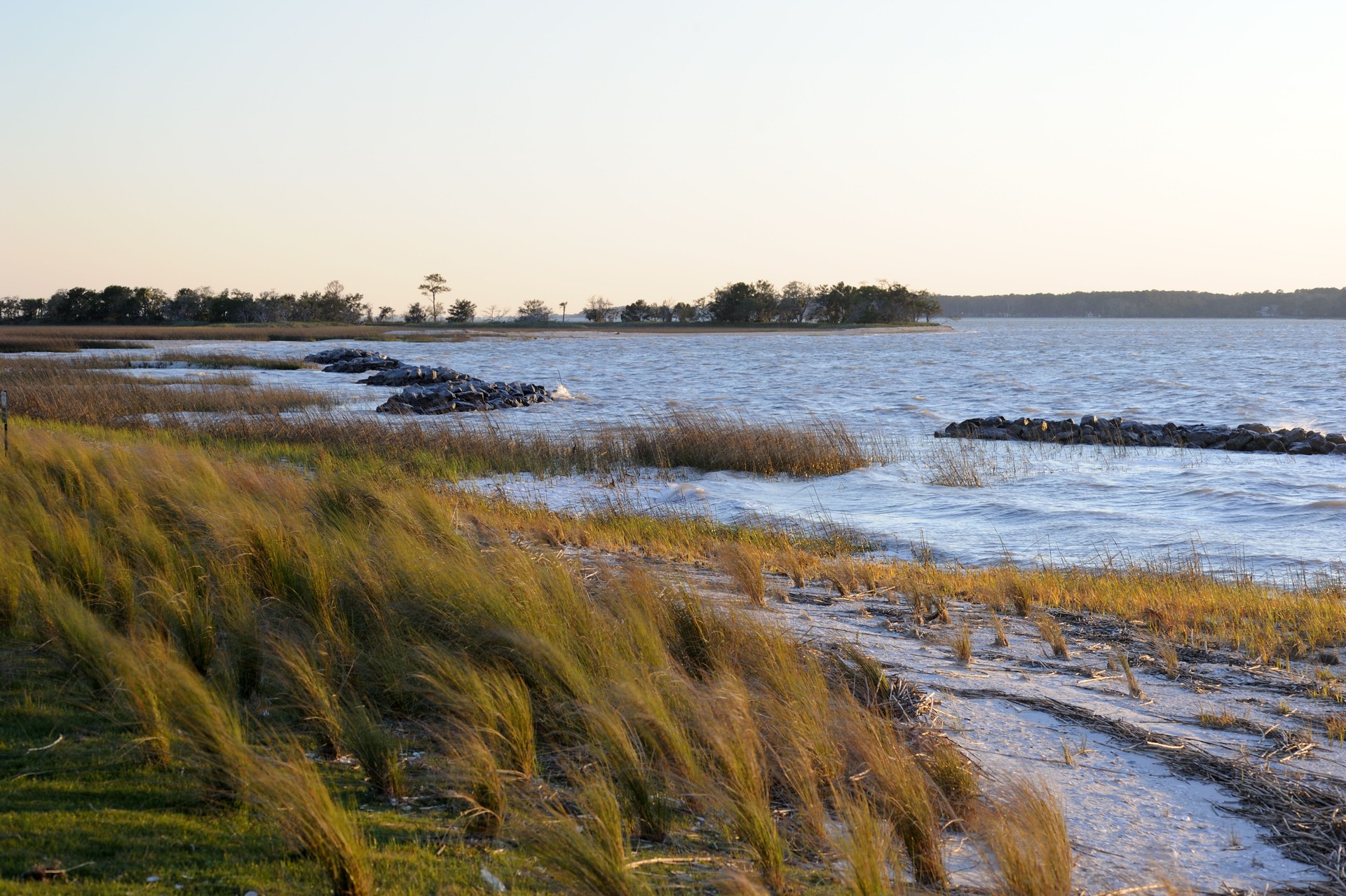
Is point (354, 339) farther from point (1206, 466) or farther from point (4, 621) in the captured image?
point (4, 621)

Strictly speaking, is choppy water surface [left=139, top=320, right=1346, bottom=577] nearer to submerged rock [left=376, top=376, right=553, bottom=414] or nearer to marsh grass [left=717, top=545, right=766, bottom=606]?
submerged rock [left=376, top=376, right=553, bottom=414]

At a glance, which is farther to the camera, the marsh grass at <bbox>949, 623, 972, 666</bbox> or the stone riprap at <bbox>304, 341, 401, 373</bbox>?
the stone riprap at <bbox>304, 341, 401, 373</bbox>

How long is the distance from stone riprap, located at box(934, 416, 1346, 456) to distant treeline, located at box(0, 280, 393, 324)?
100 meters

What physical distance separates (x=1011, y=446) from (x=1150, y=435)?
12.6 ft

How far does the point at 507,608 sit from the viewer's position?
5035 millimetres

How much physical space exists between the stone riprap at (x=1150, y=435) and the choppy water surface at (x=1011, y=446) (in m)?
0.88

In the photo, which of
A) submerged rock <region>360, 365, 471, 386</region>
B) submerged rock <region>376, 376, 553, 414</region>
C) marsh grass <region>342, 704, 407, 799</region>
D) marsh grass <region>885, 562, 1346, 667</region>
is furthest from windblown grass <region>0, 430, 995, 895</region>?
submerged rock <region>360, 365, 471, 386</region>

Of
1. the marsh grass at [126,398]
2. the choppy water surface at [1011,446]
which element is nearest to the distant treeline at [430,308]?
the choppy water surface at [1011,446]

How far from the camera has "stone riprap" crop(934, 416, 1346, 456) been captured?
22.2 m

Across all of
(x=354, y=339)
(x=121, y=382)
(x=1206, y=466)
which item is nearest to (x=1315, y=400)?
(x=1206, y=466)

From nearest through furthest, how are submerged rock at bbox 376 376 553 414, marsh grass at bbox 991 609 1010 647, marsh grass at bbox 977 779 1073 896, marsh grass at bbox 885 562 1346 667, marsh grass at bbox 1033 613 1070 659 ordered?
marsh grass at bbox 977 779 1073 896, marsh grass at bbox 1033 613 1070 659, marsh grass at bbox 991 609 1010 647, marsh grass at bbox 885 562 1346 667, submerged rock at bbox 376 376 553 414

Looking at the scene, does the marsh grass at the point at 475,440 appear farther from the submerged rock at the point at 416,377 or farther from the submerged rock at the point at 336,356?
the submerged rock at the point at 336,356

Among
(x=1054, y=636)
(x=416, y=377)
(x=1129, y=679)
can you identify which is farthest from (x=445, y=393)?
(x=1129, y=679)

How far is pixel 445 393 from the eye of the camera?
31.2m
